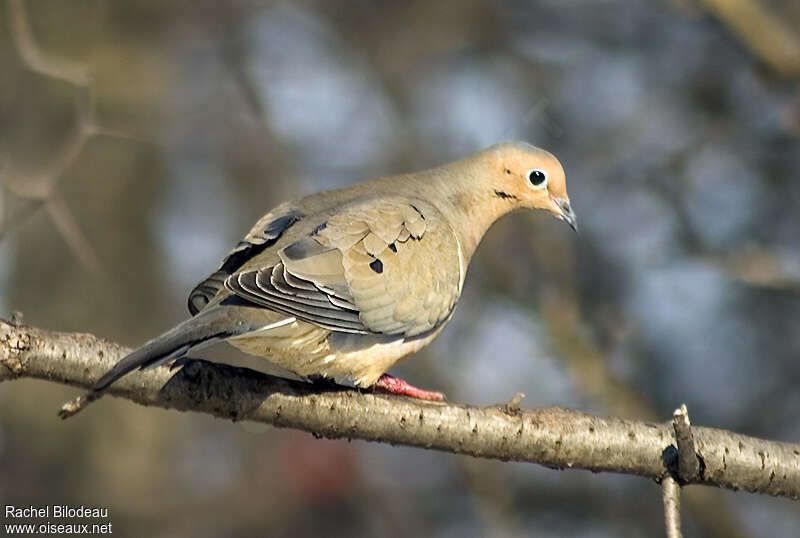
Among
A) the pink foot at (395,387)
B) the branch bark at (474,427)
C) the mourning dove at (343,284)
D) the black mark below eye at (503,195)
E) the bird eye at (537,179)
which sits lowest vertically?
the branch bark at (474,427)

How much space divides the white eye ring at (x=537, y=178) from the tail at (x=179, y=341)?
1804 millimetres

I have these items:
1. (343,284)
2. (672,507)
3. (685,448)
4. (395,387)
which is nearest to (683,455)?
(685,448)

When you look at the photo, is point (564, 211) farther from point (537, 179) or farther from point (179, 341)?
point (179, 341)

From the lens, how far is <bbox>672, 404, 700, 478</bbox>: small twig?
2.90 meters

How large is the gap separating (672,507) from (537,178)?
1.86m

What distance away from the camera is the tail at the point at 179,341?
2580mm

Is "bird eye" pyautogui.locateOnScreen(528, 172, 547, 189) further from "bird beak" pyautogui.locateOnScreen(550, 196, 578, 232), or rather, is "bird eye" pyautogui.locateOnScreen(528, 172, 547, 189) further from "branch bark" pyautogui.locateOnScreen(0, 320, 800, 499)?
"branch bark" pyautogui.locateOnScreen(0, 320, 800, 499)

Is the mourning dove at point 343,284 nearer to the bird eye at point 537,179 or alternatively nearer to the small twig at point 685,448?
the bird eye at point 537,179

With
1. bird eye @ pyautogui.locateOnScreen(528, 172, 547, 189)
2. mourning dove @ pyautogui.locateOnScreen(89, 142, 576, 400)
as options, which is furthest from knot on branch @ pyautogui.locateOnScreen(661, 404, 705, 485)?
bird eye @ pyautogui.locateOnScreen(528, 172, 547, 189)

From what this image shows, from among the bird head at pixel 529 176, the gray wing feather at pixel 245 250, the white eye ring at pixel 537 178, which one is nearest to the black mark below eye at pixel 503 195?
the bird head at pixel 529 176

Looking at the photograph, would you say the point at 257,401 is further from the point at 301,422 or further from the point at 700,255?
the point at 700,255

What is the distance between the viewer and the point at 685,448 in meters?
3.02

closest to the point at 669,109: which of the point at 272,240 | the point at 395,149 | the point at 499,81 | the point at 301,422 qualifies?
the point at 499,81

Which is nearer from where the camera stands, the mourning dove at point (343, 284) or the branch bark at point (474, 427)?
the branch bark at point (474, 427)
